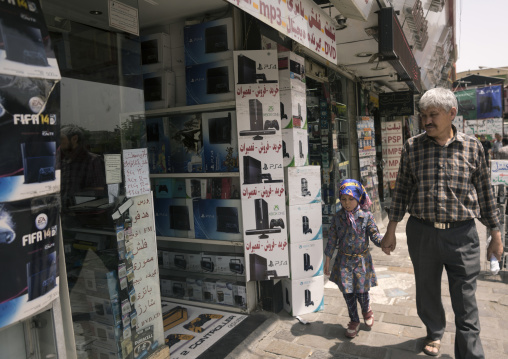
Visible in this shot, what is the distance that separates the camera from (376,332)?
3680mm

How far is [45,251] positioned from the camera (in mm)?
1794

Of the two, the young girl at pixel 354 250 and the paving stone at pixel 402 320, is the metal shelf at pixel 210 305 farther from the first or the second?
the paving stone at pixel 402 320

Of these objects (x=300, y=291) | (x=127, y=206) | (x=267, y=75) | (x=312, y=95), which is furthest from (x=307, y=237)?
(x=312, y=95)

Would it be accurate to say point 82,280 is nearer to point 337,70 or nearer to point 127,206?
point 127,206

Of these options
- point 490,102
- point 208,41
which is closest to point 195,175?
point 208,41

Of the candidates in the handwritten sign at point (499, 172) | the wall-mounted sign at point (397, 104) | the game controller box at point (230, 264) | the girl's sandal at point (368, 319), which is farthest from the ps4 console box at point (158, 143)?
the wall-mounted sign at point (397, 104)

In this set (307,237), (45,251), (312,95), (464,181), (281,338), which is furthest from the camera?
(312,95)

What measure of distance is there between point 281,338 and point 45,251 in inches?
97.7

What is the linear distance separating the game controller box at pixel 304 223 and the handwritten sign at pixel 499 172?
2.57 m

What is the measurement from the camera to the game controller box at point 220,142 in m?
4.02

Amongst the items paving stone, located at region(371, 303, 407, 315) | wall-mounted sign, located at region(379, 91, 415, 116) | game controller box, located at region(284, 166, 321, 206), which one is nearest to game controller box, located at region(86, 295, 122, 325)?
game controller box, located at region(284, 166, 321, 206)

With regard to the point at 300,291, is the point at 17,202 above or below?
above

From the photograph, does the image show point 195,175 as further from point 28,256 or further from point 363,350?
point 28,256

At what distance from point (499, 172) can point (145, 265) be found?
4554 mm
